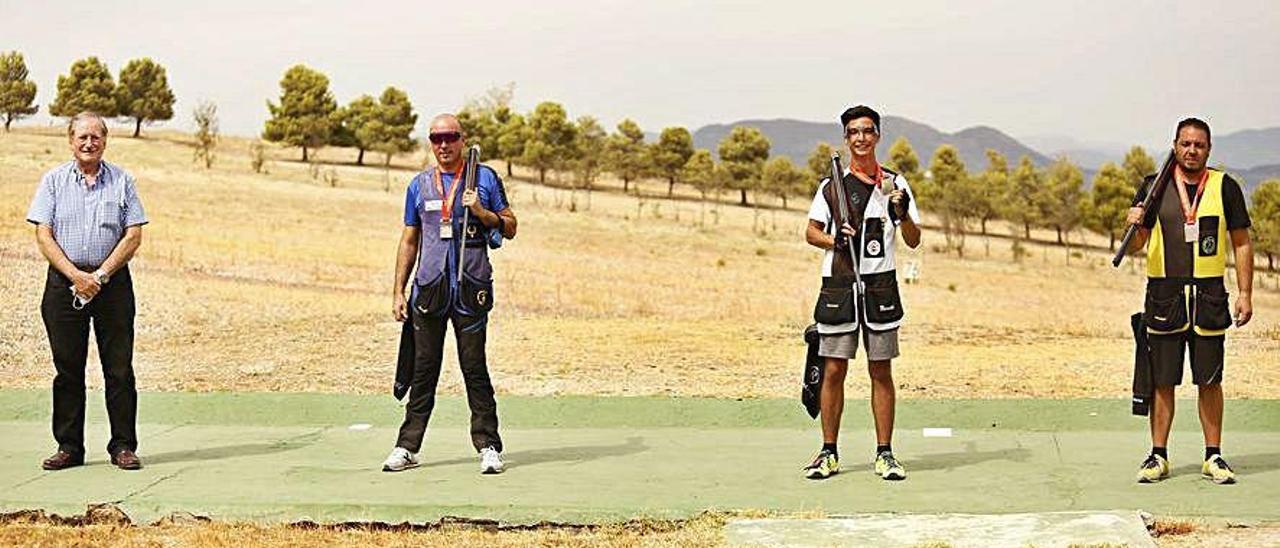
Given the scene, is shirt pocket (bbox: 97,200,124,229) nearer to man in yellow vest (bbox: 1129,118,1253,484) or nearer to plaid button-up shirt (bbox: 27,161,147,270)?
plaid button-up shirt (bbox: 27,161,147,270)

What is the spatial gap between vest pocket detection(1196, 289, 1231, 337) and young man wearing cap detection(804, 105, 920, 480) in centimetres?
127

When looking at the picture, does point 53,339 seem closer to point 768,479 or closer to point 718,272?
point 768,479

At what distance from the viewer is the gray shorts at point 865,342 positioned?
720 cm

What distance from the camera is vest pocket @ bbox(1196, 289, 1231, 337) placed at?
7023 millimetres

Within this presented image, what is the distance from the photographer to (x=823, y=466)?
7.26 meters

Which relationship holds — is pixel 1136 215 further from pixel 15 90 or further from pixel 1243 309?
pixel 15 90

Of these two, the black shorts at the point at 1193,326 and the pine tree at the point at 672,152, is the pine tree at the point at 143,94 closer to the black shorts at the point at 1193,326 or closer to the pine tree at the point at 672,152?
the pine tree at the point at 672,152

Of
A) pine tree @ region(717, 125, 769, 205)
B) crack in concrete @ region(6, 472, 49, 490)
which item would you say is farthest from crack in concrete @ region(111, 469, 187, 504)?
pine tree @ region(717, 125, 769, 205)

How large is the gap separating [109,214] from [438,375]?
5.70 feet

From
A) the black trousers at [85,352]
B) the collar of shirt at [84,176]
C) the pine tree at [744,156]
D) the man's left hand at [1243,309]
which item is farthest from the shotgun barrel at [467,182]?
the pine tree at [744,156]

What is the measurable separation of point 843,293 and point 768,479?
0.91 metres

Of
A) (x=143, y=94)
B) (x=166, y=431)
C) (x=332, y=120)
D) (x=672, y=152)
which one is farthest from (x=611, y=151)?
(x=166, y=431)

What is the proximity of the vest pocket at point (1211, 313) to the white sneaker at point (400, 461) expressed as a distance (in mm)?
3652

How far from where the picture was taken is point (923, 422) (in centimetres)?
911
